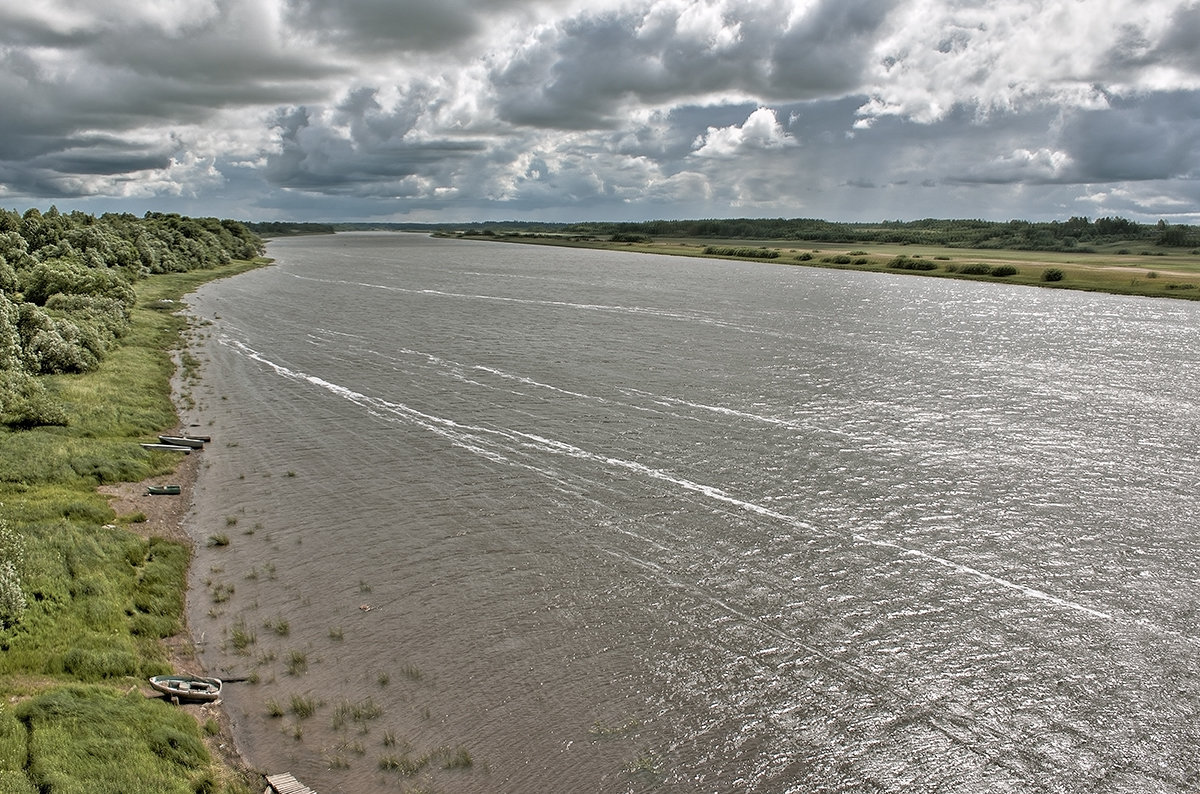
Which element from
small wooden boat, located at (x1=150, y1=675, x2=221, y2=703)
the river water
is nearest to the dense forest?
the river water

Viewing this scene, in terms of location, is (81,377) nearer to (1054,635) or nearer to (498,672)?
(498,672)

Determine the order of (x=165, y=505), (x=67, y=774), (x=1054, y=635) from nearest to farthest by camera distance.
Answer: (x=67, y=774)
(x=1054, y=635)
(x=165, y=505)

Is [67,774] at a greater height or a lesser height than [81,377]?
lesser

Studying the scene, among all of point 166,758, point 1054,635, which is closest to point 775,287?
point 1054,635

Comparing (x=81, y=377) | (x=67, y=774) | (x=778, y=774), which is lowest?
(x=778, y=774)

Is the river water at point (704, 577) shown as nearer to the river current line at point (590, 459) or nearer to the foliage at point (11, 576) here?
the river current line at point (590, 459)
